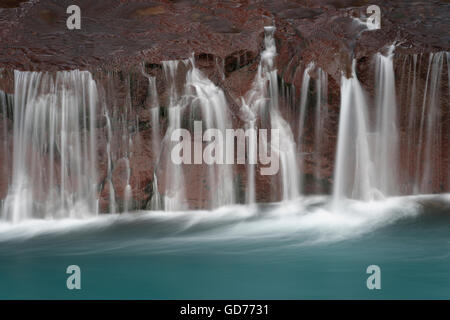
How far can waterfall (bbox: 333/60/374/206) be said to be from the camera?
8516 mm

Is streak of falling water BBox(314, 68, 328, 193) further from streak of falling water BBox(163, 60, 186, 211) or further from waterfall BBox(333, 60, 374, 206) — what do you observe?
streak of falling water BBox(163, 60, 186, 211)

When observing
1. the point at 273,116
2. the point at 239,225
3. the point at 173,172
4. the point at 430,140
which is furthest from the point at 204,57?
the point at 430,140

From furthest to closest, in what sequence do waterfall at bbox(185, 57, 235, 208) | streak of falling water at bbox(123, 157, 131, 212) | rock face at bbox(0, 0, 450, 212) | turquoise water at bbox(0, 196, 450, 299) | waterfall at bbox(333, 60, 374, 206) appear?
1. streak of falling water at bbox(123, 157, 131, 212)
2. waterfall at bbox(185, 57, 235, 208)
3. waterfall at bbox(333, 60, 374, 206)
4. rock face at bbox(0, 0, 450, 212)
5. turquoise water at bbox(0, 196, 450, 299)

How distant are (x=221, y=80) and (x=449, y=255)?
539 centimetres

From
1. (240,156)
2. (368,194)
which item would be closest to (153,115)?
(240,156)

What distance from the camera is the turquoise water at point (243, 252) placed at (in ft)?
17.1

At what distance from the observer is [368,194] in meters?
8.62

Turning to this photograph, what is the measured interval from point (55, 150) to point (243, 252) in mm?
5270

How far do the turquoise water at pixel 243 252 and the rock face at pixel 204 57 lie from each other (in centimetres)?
98

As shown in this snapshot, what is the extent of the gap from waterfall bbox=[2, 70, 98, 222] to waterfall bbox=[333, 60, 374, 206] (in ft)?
17.7

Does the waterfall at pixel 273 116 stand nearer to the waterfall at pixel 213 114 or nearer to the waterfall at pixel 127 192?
the waterfall at pixel 213 114

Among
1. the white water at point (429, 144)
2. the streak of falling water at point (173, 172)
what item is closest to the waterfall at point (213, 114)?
the streak of falling water at point (173, 172)

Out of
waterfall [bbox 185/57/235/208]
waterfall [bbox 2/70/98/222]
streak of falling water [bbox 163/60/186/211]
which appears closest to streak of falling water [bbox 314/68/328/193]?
waterfall [bbox 185/57/235/208]

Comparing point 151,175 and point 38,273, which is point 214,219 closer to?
point 151,175
